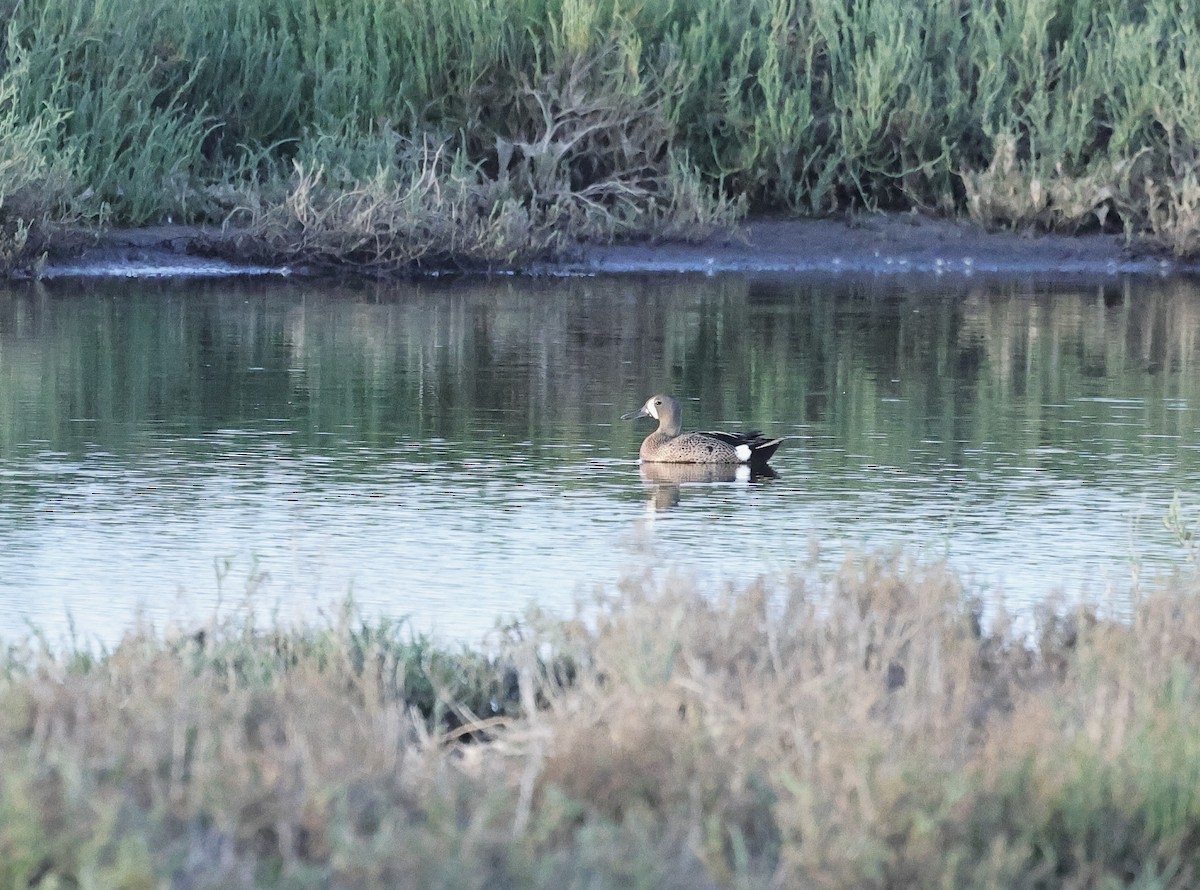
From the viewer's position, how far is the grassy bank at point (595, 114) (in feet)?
66.7

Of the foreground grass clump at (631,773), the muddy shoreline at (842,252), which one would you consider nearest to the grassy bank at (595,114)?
the muddy shoreline at (842,252)

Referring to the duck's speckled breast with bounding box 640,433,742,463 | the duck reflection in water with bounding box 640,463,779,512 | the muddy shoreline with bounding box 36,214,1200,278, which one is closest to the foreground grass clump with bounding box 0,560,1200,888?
the duck reflection in water with bounding box 640,463,779,512

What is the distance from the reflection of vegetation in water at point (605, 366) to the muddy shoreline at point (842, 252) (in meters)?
1.54

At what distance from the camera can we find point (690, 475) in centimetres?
1057

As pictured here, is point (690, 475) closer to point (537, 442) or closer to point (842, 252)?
point (537, 442)

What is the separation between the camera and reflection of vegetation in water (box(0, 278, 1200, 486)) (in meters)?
11.6

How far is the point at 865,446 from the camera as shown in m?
11.2

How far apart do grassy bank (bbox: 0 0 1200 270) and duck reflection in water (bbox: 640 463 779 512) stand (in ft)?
30.6

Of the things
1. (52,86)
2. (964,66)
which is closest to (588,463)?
(52,86)

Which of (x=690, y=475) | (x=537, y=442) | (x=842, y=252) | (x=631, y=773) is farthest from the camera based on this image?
(x=842, y=252)

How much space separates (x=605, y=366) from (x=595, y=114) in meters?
7.96

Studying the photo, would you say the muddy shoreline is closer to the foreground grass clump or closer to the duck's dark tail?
the duck's dark tail

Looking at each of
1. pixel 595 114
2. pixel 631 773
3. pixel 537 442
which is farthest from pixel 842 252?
pixel 631 773

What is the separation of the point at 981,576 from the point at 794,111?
14845 millimetres
